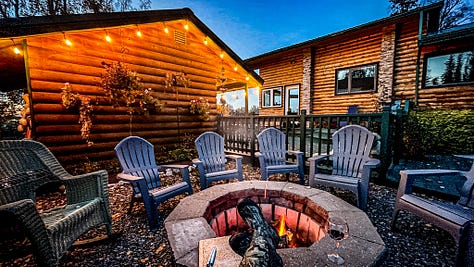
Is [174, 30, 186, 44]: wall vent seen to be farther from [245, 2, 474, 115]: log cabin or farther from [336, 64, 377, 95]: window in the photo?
[336, 64, 377, 95]: window

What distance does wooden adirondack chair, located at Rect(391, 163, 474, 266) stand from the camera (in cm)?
153

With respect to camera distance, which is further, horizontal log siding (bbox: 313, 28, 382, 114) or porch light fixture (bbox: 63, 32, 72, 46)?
horizontal log siding (bbox: 313, 28, 382, 114)

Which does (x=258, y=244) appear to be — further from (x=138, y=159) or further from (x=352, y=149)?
(x=352, y=149)

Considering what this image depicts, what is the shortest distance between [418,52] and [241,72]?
6148mm

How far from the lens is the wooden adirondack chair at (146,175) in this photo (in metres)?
2.30

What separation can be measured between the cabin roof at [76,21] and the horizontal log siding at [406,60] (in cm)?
744

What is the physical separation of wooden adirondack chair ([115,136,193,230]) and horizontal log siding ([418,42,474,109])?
8.37 m

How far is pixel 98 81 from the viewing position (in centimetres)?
443

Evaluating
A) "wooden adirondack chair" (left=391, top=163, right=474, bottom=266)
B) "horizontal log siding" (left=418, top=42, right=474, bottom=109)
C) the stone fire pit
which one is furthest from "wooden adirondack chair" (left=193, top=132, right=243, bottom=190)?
"horizontal log siding" (left=418, top=42, right=474, bottom=109)

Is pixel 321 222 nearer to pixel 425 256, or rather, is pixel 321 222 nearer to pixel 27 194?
pixel 425 256

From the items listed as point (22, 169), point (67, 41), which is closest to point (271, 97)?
point (67, 41)

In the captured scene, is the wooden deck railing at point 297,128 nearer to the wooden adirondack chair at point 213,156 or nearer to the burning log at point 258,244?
the wooden adirondack chair at point 213,156

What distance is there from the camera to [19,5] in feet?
29.8

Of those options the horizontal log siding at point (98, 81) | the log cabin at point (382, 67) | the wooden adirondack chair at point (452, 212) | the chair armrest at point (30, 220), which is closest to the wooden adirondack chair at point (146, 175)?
the chair armrest at point (30, 220)
